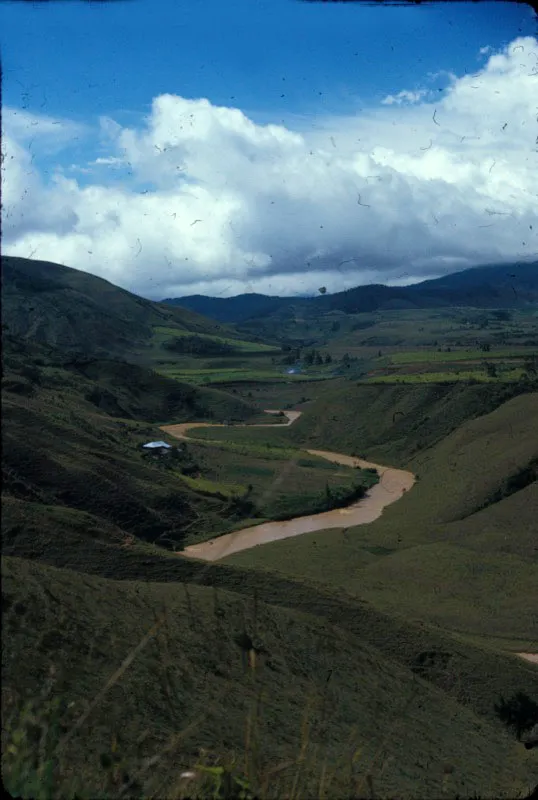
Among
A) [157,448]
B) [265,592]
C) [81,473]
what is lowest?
[265,592]

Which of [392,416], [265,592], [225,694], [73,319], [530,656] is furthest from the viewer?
[73,319]

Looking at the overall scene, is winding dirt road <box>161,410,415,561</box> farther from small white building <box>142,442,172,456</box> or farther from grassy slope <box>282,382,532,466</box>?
small white building <box>142,442,172,456</box>

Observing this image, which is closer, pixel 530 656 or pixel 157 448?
pixel 530 656

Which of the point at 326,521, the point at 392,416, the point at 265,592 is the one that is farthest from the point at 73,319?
the point at 265,592

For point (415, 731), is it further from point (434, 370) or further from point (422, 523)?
point (434, 370)

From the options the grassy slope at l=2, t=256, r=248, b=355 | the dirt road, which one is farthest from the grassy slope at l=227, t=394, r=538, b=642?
the grassy slope at l=2, t=256, r=248, b=355

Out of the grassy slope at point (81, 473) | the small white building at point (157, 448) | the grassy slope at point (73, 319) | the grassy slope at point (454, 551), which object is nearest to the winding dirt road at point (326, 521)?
the grassy slope at point (454, 551)

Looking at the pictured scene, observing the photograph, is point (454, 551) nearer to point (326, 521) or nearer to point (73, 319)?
point (326, 521)

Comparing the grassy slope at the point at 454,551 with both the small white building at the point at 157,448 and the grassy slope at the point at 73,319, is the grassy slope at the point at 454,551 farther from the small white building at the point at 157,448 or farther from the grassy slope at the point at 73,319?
the grassy slope at the point at 73,319
